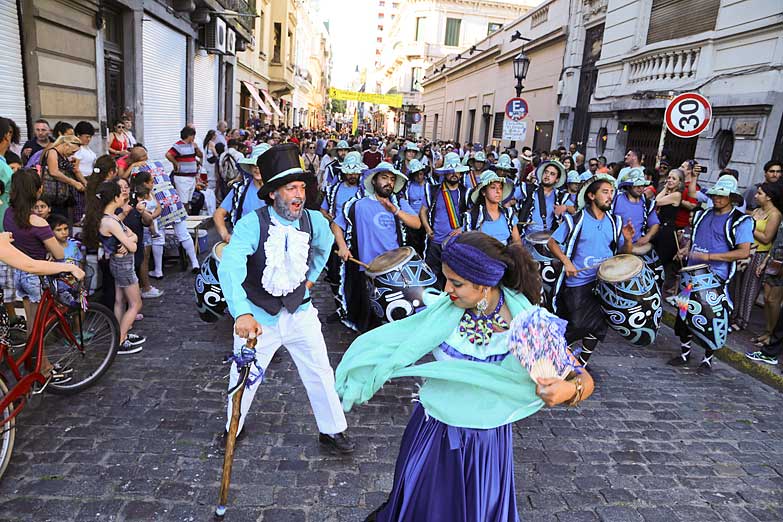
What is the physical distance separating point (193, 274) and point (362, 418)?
15.7 ft

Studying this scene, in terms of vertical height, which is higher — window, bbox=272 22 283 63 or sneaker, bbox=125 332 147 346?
window, bbox=272 22 283 63

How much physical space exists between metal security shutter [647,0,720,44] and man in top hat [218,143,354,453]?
10341 millimetres

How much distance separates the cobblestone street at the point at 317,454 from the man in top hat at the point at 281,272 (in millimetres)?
454

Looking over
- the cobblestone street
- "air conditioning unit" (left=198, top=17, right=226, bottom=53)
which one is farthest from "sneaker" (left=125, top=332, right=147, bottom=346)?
"air conditioning unit" (left=198, top=17, right=226, bottom=53)

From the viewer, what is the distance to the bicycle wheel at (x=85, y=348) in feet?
14.4

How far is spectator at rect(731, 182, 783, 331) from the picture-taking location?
642 cm

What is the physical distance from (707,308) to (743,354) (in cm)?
112

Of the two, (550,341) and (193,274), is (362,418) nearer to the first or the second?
(550,341)

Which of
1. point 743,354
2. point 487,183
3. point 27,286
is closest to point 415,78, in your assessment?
point 487,183

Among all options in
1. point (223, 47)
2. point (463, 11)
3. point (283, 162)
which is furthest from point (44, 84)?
point (463, 11)

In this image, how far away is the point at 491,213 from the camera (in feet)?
19.8

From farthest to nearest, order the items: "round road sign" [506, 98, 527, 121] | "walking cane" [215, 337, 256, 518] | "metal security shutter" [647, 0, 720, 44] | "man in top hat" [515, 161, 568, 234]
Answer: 1. "round road sign" [506, 98, 527, 121]
2. "metal security shutter" [647, 0, 720, 44]
3. "man in top hat" [515, 161, 568, 234]
4. "walking cane" [215, 337, 256, 518]

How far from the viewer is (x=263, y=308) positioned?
3527mm

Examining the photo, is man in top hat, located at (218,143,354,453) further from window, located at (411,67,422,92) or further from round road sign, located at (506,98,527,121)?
window, located at (411,67,422,92)
